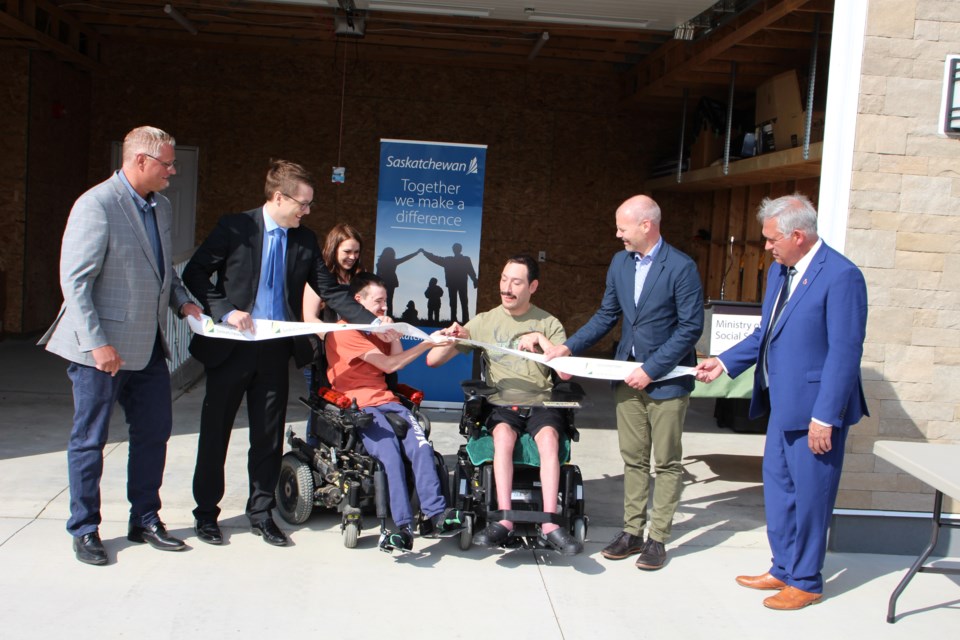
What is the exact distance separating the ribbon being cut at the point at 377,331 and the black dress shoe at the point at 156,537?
0.88 metres

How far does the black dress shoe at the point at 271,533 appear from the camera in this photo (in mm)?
4086

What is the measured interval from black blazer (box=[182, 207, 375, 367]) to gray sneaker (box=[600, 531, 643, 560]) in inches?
66.3

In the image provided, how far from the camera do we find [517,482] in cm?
433

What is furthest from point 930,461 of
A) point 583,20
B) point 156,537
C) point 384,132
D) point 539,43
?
point 384,132

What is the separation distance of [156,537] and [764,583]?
2.65 metres

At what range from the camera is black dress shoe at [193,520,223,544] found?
4.07 meters

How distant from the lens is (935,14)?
4.26m

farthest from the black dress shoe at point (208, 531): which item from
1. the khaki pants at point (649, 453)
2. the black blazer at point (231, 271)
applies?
the khaki pants at point (649, 453)

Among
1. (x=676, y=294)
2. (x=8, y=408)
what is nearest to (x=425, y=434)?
(x=676, y=294)

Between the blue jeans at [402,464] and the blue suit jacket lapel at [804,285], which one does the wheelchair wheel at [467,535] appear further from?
the blue suit jacket lapel at [804,285]

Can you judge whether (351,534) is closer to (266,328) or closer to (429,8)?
(266,328)

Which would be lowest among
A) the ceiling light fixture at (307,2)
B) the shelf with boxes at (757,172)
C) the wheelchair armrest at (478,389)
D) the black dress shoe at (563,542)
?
the black dress shoe at (563,542)

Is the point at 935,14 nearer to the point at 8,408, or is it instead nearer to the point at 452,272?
the point at 452,272

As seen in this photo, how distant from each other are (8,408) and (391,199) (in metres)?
3.25
